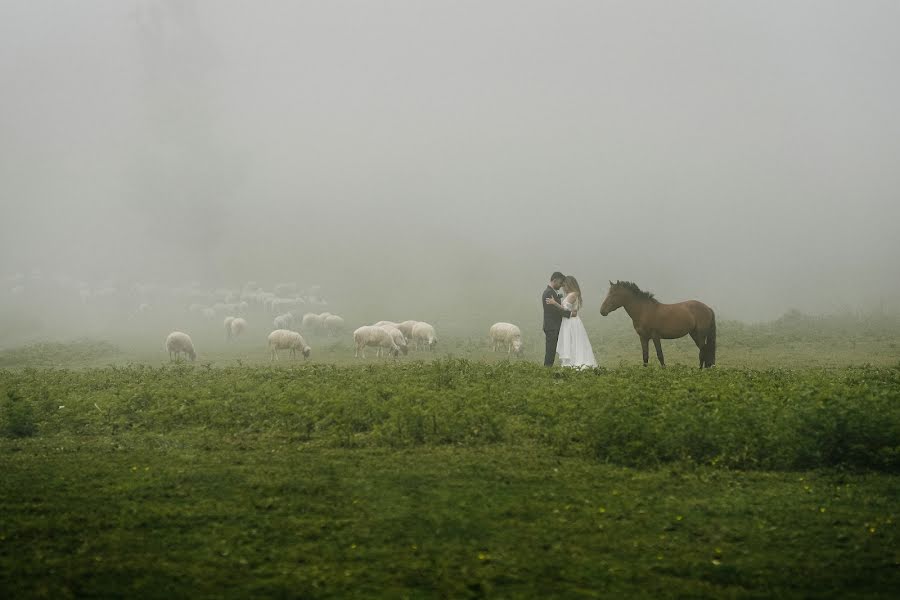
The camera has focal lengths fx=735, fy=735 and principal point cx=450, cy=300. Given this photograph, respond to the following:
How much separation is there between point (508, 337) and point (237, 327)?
21328 millimetres

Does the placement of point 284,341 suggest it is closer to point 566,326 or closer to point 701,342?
point 566,326

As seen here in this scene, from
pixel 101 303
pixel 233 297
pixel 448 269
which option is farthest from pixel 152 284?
pixel 448 269

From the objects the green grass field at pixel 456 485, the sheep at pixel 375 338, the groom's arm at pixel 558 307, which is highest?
the groom's arm at pixel 558 307

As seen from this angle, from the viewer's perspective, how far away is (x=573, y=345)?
2288 cm

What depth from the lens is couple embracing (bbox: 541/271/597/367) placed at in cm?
2267

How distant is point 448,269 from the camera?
80.3 meters

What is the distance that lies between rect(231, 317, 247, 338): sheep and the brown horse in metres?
30.1

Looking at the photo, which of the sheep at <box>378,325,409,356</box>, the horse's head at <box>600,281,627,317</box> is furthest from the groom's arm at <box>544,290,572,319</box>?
the sheep at <box>378,325,409,356</box>

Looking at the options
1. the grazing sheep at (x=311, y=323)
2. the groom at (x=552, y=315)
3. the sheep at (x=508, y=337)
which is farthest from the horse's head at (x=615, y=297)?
the grazing sheep at (x=311, y=323)

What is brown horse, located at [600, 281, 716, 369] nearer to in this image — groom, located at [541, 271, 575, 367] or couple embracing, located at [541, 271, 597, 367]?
couple embracing, located at [541, 271, 597, 367]

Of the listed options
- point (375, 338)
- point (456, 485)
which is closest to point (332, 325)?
point (375, 338)

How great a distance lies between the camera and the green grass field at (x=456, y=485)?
7.90 metres

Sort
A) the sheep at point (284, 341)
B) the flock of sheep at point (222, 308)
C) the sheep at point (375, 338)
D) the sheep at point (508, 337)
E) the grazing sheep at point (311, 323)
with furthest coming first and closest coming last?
the grazing sheep at point (311, 323) < the flock of sheep at point (222, 308) < the sheep at point (284, 341) < the sheep at point (508, 337) < the sheep at point (375, 338)

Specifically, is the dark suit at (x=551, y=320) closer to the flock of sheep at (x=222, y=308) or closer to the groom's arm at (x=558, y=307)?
the groom's arm at (x=558, y=307)
